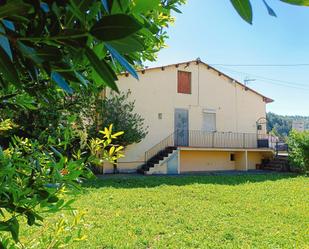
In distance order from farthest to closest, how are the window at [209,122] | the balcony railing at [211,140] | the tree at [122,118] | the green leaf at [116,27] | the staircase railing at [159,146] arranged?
1. the window at [209,122]
2. the balcony railing at [211,140]
3. the staircase railing at [159,146]
4. the tree at [122,118]
5. the green leaf at [116,27]

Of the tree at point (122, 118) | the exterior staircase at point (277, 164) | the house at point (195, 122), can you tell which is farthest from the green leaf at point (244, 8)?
the exterior staircase at point (277, 164)

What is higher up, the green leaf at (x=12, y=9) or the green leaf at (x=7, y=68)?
the green leaf at (x=12, y=9)

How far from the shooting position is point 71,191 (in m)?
1.08

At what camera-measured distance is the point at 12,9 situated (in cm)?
44

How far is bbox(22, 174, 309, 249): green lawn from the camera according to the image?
4848 millimetres

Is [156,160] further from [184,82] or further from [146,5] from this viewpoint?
[146,5]

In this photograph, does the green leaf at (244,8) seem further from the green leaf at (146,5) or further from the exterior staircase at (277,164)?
the exterior staircase at (277,164)

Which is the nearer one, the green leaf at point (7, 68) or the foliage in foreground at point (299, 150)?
the green leaf at point (7, 68)

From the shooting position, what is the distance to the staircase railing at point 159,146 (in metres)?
15.7

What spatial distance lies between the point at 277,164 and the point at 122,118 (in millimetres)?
9382

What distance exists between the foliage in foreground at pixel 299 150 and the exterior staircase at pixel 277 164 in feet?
3.23

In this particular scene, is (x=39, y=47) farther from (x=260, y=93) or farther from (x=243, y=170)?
(x=260, y=93)

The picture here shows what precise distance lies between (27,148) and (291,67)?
29.5m

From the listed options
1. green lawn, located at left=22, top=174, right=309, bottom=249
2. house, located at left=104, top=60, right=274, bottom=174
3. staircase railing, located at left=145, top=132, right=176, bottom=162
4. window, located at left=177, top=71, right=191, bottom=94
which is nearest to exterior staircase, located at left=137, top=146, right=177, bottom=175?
house, located at left=104, top=60, right=274, bottom=174
